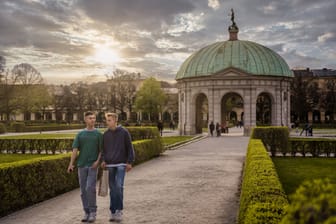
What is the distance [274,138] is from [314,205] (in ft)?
74.6

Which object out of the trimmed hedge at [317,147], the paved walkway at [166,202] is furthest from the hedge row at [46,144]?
the paved walkway at [166,202]

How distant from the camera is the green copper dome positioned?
47.8m

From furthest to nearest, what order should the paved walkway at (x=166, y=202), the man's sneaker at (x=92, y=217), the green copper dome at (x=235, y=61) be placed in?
the green copper dome at (x=235, y=61), the paved walkway at (x=166, y=202), the man's sneaker at (x=92, y=217)

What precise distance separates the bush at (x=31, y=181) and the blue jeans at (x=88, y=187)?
2.13 metres

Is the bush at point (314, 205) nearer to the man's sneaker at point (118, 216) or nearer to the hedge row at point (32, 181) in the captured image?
the man's sneaker at point (118, 216)

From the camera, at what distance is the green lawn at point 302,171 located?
13.8 meters

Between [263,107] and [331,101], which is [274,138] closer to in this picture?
[263,107]

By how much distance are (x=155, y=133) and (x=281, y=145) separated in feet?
23.5

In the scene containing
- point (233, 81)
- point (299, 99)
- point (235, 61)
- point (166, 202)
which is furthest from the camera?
point (299, 99)

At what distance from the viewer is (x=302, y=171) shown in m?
16.5

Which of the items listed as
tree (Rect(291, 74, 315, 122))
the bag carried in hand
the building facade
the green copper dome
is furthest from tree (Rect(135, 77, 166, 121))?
the bag carried in hand

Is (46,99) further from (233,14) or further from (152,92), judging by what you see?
(233,14)

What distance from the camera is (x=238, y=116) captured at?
4267 inches

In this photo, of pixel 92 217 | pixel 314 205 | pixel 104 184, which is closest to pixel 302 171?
pixel 104 184
